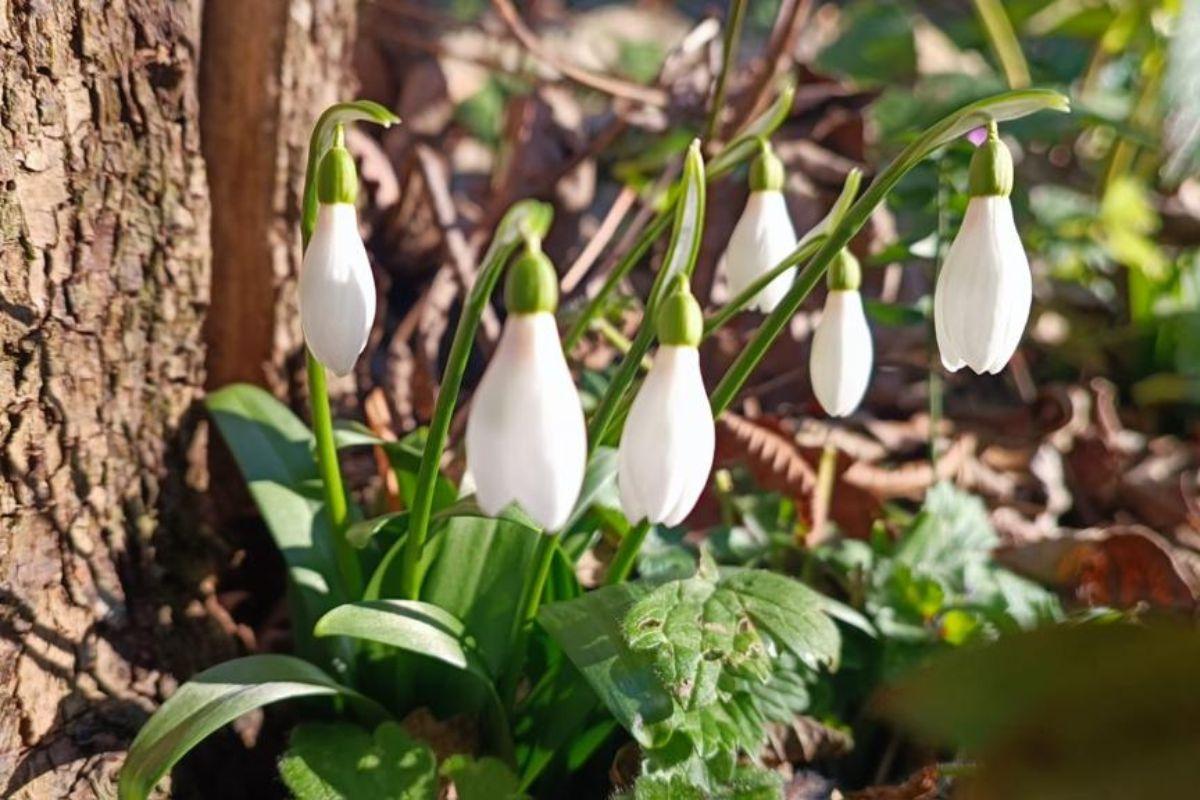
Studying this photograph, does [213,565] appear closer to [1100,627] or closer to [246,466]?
[246,466]

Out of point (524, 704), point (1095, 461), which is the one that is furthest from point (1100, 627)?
point (1095, 461)

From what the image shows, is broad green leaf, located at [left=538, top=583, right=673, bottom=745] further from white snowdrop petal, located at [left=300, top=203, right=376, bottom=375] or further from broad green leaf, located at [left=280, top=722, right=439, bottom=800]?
white snowdrop petal, located at [left=300, top=203, right=376, bottom=375]

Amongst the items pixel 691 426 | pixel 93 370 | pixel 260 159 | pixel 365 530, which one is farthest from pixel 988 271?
pixel 260 159

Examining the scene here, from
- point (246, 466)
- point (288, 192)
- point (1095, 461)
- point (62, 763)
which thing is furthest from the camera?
point (1095, 461)

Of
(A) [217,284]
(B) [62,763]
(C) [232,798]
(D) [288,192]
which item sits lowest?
(C) [232,798]

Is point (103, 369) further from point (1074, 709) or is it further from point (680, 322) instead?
point (1074, 709)

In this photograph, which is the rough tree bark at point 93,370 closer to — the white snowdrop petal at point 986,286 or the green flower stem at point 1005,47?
the white snowdrop petal at point 986,286

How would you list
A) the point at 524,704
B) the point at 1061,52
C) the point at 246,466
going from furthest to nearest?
the point at 1061,52 → the point at 246,466 → the point at 524,704
